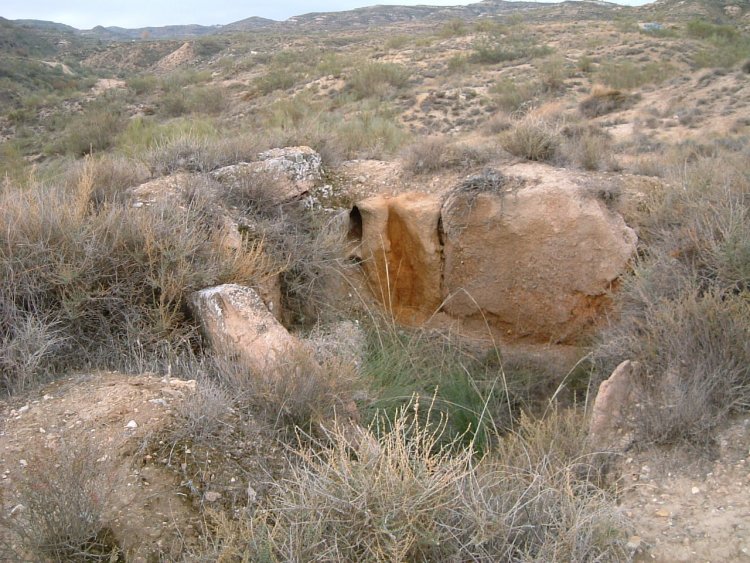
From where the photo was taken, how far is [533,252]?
5.96 meters

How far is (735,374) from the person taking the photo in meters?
3.29

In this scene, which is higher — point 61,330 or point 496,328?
point 61,330

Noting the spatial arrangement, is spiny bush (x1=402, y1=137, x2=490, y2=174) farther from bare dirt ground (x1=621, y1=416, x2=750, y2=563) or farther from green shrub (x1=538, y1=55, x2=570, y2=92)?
green shrub (x1=538, y1=55, x2=570, y2=92)

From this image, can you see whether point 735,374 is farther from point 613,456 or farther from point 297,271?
point 297,271

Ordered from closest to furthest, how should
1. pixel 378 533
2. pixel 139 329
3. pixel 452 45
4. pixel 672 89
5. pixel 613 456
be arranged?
1. pixel 378 533
2. pixel 613 456
3. pixel 139 329
4. pixel 672 89
5. pixel 452 45

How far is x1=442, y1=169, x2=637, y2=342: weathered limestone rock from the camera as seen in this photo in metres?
5.75

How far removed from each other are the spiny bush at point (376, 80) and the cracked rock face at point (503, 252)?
37.8 ft

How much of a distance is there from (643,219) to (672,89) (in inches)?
439

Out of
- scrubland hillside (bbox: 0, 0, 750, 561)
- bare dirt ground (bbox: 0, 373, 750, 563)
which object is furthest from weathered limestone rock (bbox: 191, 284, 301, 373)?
bare dirt ground (bbox: 0, 373, 750, 563)

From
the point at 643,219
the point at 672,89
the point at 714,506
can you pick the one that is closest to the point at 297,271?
the point at 643,219

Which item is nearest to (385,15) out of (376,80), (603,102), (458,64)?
(458,64)

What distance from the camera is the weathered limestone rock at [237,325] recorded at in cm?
390

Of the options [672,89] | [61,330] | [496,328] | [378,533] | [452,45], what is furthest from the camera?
[452,45]

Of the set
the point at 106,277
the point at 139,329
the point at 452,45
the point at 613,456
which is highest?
the point at 452,45
